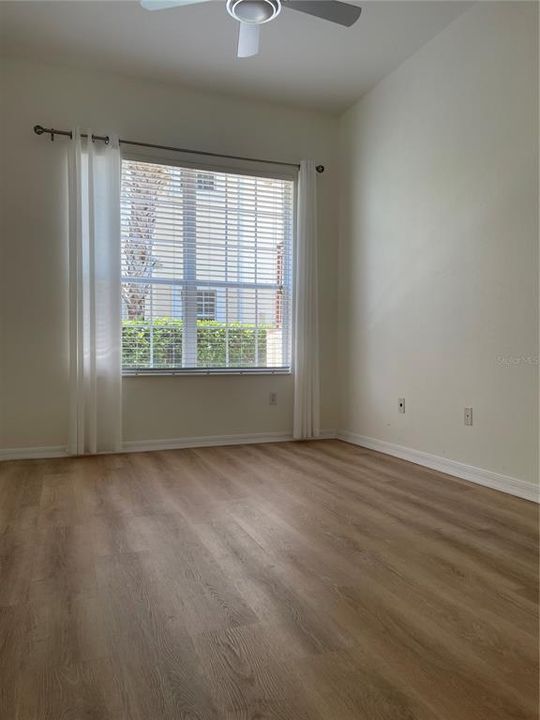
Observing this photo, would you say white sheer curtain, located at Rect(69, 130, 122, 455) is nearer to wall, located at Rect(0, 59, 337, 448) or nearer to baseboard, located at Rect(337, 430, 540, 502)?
wall, located at Rect(0, 59, 337, 448)

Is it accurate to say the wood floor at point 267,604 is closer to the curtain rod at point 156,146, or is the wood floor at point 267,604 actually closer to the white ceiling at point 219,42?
the curtain rod at point 156,146

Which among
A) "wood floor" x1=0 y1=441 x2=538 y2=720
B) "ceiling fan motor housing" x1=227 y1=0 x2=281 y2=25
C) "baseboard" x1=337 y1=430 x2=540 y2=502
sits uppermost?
"ceiling fan motor housing" x1=227 y1=0 x2=281 y2=25

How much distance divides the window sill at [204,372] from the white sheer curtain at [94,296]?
7.2 inches

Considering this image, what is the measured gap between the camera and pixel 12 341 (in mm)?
3707

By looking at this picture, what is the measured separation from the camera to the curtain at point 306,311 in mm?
4422

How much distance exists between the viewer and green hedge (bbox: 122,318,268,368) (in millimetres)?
4051

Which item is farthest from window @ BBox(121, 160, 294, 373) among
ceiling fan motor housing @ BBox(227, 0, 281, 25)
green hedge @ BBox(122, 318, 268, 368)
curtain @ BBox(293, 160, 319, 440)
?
ceiling fan motor housing @ BBox(227, 0, 281, 25)

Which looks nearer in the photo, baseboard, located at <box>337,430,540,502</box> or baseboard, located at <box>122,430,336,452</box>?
baseboard, located at <box>337,430,540,502</box>

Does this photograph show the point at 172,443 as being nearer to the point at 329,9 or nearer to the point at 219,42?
the point at 219,42

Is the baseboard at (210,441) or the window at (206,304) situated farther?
the window at (206,304)

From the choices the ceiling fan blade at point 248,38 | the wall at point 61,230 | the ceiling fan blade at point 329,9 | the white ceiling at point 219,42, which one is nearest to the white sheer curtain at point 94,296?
the wall at point 61,230

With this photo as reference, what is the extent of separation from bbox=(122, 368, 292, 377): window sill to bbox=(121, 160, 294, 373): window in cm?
2

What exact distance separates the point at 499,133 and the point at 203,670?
3021 millimetres

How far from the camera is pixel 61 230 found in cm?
381
